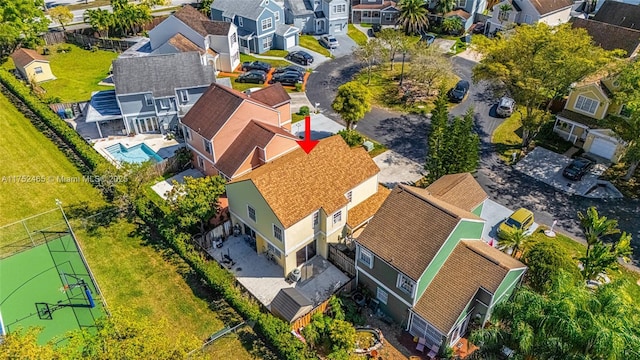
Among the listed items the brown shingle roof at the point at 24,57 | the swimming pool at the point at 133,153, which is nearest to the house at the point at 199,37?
the brown shingle roof at the point at 24,57

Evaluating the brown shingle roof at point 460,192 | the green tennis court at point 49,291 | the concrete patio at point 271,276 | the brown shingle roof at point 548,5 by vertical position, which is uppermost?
the brown shingle roof at point 548,5

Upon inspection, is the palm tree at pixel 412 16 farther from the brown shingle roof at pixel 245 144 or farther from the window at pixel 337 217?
the window at pixel 337 217

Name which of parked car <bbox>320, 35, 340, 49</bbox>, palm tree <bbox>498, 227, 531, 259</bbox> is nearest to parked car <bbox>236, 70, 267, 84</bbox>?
parked car <bbox>320, 35, 340, 49</bbox>

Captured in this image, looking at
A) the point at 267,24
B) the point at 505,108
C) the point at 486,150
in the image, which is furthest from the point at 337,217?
the point at 267,24

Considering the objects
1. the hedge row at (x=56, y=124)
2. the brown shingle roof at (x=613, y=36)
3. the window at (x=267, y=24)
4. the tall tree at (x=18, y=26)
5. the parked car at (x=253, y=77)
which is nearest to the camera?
the hedge row at (x=56, y=124)

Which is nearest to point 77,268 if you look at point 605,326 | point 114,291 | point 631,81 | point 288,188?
point 114,291

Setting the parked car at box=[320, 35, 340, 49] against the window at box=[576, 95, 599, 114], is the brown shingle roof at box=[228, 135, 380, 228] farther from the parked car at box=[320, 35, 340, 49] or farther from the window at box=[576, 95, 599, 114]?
the parked car at box=[320, 35, 340, 49]
